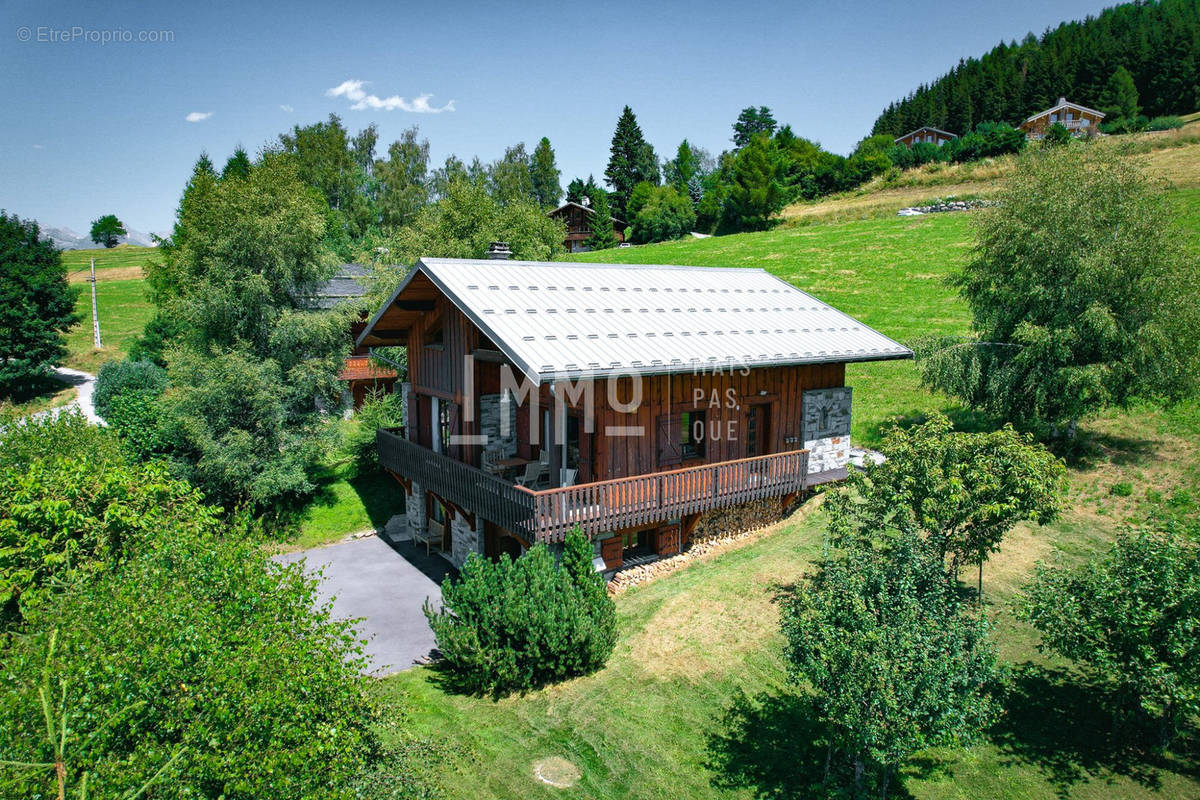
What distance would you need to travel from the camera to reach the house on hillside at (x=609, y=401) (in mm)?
14852

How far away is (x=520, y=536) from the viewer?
1455cm

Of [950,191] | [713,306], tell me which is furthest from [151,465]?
[950,191]

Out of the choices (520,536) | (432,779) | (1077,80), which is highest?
(1077,80)

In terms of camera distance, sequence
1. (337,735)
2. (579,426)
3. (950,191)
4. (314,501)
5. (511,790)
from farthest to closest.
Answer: (950,191), (314,501), (579,426), (511,790), (337,735)

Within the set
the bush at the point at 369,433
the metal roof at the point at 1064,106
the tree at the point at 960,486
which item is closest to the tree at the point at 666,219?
the metal roof at the point at 1064,106

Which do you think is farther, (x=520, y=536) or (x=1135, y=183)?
(x=1135, y=183)

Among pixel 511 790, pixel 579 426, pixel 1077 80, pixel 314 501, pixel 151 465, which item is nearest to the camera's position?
pixel 511 790

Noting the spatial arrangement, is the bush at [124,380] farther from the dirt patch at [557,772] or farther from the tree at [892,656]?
the tree at [892,656]

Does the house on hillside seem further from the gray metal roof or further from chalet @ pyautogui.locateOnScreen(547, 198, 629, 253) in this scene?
chalet @ pyautogui.locateOnScreen(547, 198, 629, 253)

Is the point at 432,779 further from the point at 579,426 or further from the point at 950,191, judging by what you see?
the point at 950,191

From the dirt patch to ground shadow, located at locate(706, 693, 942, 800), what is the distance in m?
1.96

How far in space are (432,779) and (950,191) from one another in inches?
2539

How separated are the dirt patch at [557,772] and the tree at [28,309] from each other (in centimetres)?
4061

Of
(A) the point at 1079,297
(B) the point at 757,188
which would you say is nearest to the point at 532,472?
(A) the point at 1079,297
